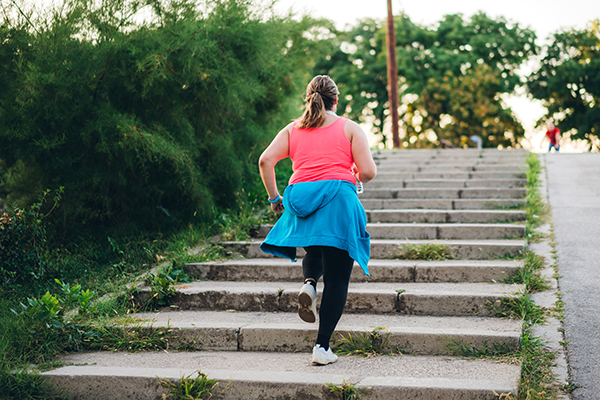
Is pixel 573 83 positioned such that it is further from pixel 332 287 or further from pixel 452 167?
pixel 332 287

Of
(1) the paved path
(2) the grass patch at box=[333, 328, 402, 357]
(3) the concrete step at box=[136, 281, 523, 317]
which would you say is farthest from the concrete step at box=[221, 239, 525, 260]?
(2) the grass patch at box=[333, 328, 402, 357]

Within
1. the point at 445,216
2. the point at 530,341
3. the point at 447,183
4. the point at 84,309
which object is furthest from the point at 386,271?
the point at 447,183

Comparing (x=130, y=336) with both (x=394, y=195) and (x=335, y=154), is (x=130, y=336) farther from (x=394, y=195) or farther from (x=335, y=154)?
(x=394, y=195)

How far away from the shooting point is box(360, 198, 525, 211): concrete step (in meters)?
7.13

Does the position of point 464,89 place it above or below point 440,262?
above

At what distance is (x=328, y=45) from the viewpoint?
853cm

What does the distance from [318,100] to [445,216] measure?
12.8 feet

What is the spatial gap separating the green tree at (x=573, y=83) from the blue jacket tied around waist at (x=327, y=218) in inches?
1102

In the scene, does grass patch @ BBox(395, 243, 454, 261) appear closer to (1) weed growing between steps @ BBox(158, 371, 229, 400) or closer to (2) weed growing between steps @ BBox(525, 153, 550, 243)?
(2) weed growing between steps @ BBox(525, 153, 550, 243)

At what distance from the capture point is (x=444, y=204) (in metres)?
7.32

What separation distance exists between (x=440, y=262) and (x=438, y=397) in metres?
2.23

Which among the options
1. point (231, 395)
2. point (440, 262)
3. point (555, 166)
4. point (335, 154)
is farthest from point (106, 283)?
point (555, 166)

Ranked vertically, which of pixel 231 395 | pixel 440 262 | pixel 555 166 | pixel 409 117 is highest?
pixel 409 117

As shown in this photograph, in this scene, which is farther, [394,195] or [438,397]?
[394,195]
